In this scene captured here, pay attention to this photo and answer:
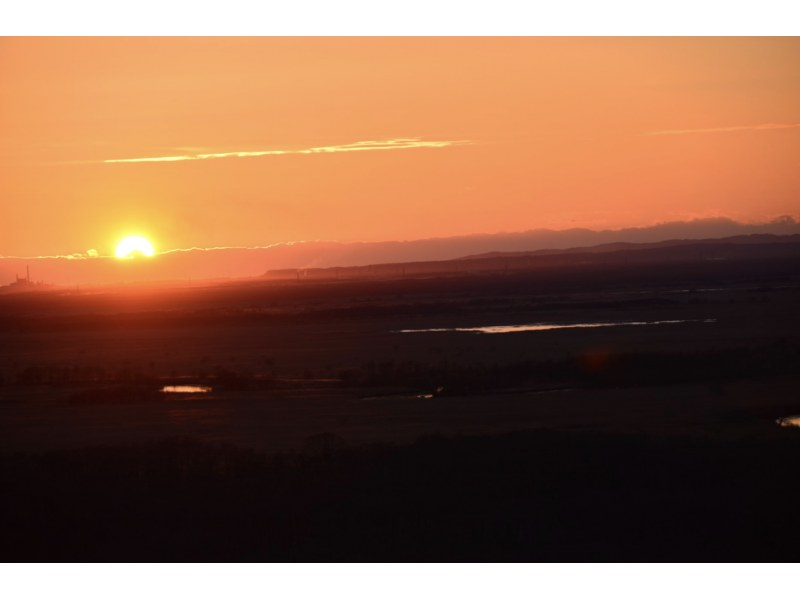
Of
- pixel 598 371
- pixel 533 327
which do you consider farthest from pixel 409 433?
pixel 533 327

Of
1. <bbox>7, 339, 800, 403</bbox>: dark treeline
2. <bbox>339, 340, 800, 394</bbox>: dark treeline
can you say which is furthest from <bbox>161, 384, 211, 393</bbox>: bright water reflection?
<bbox>339, 340, 800, 394</bbox>: dark treeline

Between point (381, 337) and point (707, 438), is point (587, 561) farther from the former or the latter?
point (381, 337)

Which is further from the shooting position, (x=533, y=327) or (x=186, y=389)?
(x=533, y=327)

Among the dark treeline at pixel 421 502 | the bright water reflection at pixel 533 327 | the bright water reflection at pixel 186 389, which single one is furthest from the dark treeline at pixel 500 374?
the bright water reflection at pixel 533 327

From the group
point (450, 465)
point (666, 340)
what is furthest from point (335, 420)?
point (666, 340)

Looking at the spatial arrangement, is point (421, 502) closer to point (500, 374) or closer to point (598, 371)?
point (500, 374)
